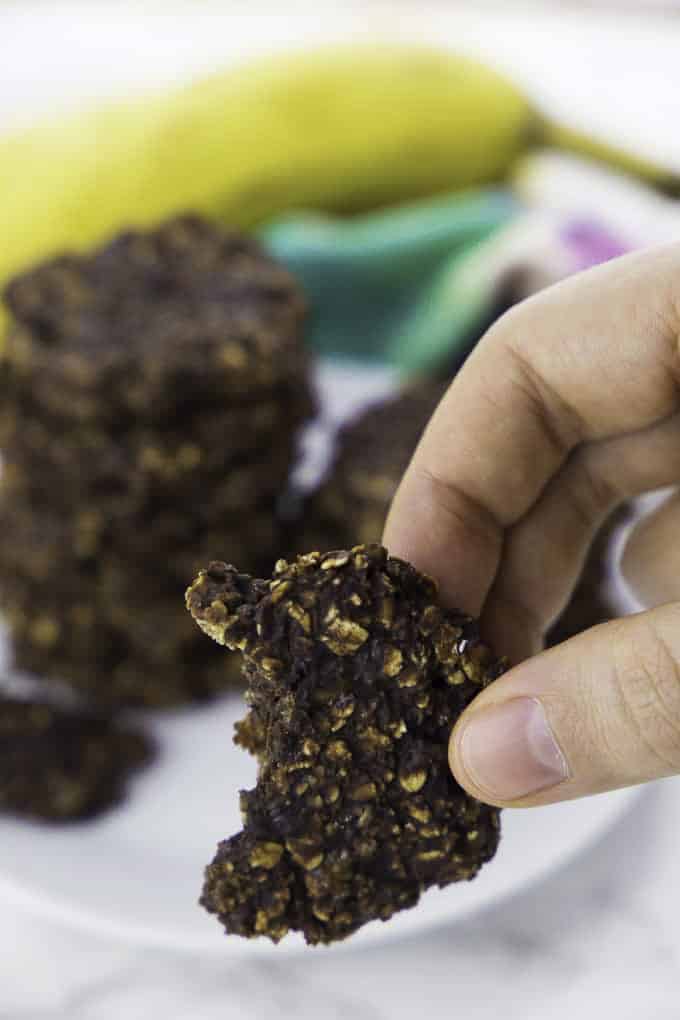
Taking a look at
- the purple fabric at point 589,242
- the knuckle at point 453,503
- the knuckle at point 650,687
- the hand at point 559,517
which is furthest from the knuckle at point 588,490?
the purple fabric at point 589,242

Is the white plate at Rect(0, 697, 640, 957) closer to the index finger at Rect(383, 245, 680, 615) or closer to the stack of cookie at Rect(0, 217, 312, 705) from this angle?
the stack of cookie at Rect(0, 217, 312, 705)

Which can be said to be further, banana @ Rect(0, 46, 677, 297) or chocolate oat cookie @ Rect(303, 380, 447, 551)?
banana @ Rect(0, 46, 677, 297)

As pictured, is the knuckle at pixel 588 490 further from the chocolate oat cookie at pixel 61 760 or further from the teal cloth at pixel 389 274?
the teal cloth at pixel 389 274

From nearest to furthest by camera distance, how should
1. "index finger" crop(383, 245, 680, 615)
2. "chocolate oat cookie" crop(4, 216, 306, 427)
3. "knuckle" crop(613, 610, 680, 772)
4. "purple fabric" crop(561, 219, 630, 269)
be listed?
"knuckle" crop(613, 610, 680, 772) < "index finger" crop(383, 245, 680, 615) < "chocolate oat cookie" crop(4, 216, 306, 427) < "purple fabric" crop(561, 219, 630, 269)

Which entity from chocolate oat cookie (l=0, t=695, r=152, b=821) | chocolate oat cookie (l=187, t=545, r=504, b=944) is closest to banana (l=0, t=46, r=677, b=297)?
chocolate oat cookie (l=0, t=695, r=152, b=821)

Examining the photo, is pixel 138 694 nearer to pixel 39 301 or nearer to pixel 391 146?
pixel 39 301

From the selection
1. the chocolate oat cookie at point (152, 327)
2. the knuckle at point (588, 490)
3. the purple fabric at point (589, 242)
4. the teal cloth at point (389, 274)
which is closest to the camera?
the knuckle at point (588, 490)

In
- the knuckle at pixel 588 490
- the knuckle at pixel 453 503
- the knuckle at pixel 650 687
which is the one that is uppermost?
the knuckle at pixel 650 687
